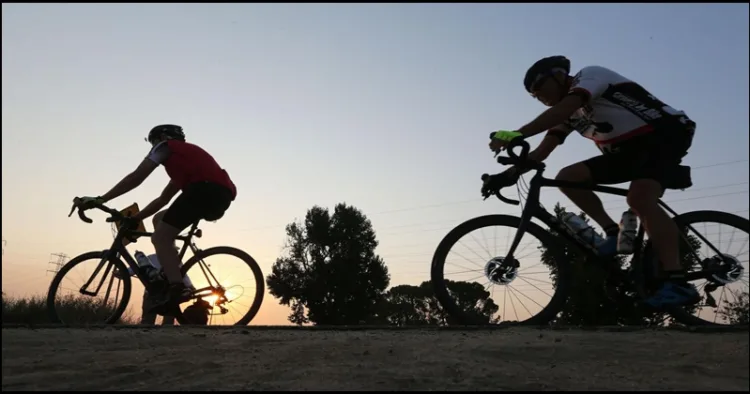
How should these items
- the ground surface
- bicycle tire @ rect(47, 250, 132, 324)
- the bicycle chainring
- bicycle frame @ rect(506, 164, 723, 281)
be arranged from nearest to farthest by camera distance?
the ground surface
the bicycle chainring
bicycle frame @ rect(506, 164, 723, 281)
bicycle tire @ rect(47, 250, 132, 324)

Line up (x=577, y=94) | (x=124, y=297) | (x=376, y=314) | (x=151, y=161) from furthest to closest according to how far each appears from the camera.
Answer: (x=376, y=314) → (x=124, y=297) → (x=151, y=161) → (x=577, y=94)

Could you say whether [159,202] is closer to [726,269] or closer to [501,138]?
[501,138]

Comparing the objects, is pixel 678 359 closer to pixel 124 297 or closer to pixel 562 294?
pixel 562 294

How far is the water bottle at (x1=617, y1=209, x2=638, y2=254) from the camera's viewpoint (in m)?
4.71

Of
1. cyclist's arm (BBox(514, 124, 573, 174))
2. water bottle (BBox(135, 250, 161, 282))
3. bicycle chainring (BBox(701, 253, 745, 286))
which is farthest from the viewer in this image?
water bottle (BBox(135, 250, 161, 282))

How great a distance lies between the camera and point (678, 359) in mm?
3324

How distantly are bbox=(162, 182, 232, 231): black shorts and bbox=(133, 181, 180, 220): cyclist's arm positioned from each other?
63cm

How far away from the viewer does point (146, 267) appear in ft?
22.0

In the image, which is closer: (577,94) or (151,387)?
(151,387)

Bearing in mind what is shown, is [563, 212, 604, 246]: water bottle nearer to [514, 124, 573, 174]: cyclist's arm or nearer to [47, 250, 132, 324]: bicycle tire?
[514, 124, 573, 174]: cyclist's arm

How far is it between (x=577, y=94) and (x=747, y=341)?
1937 mm

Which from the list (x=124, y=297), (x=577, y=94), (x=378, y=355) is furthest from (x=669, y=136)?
(x=124, y=297)

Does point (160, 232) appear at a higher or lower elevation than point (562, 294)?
higher

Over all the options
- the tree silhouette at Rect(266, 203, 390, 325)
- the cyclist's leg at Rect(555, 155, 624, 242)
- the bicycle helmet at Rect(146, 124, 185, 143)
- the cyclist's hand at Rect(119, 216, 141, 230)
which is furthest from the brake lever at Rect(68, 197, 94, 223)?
the tree silhouette at Rect(266, 203, 390, 325)
